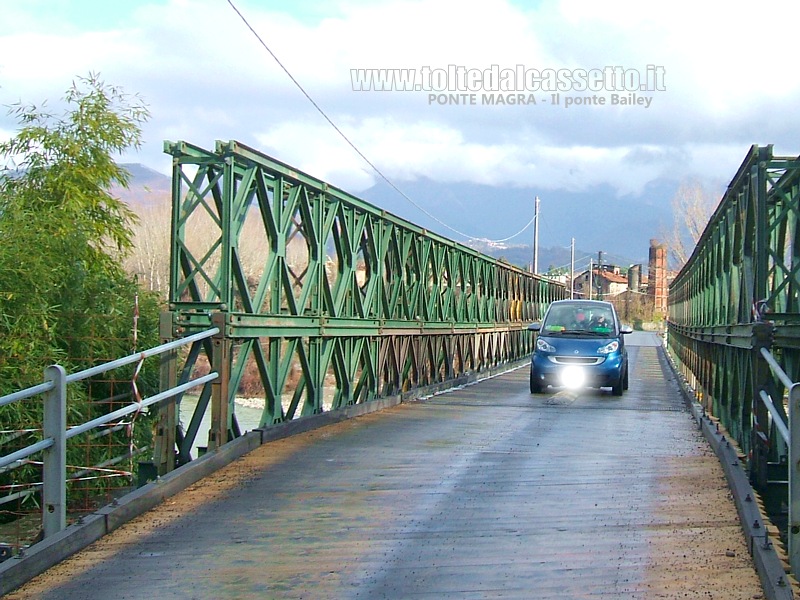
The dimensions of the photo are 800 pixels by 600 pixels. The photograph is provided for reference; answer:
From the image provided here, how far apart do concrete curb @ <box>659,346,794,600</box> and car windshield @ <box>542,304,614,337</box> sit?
337 inches

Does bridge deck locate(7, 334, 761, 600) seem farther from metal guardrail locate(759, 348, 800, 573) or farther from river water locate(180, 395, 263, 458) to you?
river water locate(180, 395, 263, 458)

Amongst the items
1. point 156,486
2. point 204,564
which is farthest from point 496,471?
point 204,564

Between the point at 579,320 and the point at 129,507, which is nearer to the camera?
the point at 129,507

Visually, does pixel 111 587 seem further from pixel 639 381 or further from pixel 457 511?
pixel 639 381

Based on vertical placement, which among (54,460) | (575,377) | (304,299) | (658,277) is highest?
(658,277)

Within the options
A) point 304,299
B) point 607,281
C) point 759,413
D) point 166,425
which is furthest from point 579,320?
point 607,281

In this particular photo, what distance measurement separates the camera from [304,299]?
1191 cm

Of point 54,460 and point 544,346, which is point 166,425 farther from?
point 544,346

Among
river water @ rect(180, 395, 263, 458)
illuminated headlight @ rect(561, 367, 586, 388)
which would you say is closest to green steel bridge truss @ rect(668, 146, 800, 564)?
illuminated headlight @ rect(561, 367, 586, 388)

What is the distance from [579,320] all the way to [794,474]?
552 inches

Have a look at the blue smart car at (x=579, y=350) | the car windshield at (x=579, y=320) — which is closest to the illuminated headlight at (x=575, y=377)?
the blue smart car at (x=579, y=350)

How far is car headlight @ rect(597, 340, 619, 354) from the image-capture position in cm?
1869

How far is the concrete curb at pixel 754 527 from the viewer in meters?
4.94

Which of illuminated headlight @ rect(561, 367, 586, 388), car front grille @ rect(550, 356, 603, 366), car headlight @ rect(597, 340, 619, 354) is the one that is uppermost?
car headlight @ rect(597, 340, 619, 354)
